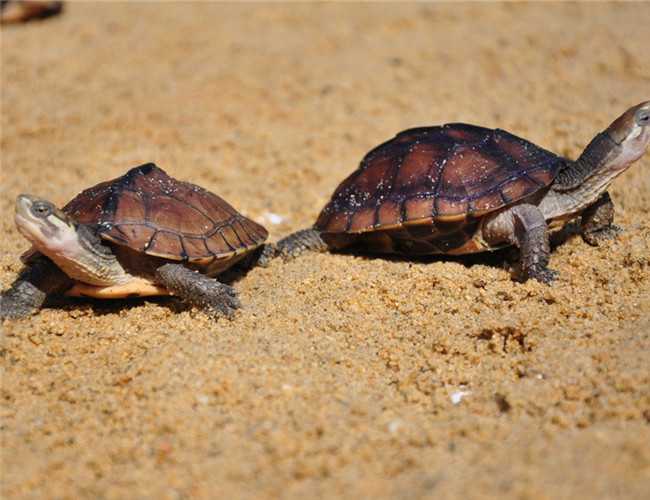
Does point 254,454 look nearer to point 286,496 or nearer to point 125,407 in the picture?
point 286,496

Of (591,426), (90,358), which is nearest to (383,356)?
(591,426)

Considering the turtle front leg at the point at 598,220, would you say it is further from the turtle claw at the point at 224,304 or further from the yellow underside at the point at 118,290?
the yellow underside at the point at 118,290

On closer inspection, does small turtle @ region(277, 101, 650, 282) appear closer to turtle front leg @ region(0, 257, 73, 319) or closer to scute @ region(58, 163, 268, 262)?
scute @ region(58, 163, 268, 262)

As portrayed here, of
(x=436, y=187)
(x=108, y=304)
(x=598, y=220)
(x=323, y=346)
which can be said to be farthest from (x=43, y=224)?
(x=598, y=220)

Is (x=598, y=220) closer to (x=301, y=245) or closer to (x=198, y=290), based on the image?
(x=301, y=245)

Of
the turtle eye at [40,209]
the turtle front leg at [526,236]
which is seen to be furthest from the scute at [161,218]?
the turtle front leg at [526,236]

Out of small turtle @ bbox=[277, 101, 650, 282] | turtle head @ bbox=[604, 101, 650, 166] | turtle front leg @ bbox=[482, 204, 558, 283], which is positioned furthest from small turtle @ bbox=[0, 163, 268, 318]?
turtle head @ bbox=[604, 101, 650, 166]
